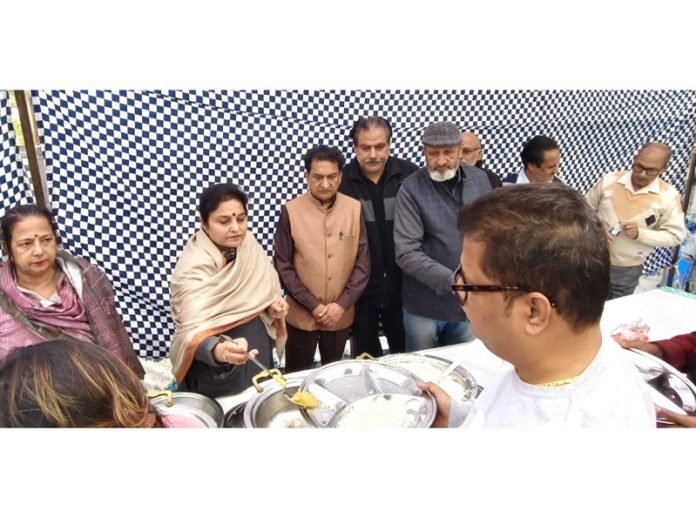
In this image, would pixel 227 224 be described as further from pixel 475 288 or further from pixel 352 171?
→ pixel 475 288

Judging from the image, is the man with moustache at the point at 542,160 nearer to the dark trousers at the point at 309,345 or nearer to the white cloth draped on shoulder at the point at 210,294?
the dark trousers at the point at 309,345

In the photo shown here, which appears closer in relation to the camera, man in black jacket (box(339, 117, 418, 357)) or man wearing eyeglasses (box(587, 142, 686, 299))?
man in black jacket (box(339, 117, 418, 357))

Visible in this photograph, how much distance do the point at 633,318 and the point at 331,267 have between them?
1.43m

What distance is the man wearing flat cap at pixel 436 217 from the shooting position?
2.10 meters

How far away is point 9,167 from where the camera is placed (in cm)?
204

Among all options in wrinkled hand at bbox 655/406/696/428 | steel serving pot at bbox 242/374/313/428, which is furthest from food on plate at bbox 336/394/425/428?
wrinkled hand at bbox 655/406/696/428

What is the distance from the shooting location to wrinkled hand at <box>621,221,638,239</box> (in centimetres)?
254

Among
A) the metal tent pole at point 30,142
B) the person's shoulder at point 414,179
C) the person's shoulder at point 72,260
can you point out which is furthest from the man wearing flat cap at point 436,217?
the metal tent pole at point 30,142

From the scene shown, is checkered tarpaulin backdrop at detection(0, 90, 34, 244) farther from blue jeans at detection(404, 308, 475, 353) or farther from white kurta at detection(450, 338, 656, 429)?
white kurta at detection(450, 338, 656, 429)

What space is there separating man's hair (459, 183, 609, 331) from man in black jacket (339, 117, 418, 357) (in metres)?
1.60

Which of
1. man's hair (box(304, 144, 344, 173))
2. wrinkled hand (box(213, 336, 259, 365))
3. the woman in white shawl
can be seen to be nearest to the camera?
wrinkled hand (box(213, 336, 259, 365))

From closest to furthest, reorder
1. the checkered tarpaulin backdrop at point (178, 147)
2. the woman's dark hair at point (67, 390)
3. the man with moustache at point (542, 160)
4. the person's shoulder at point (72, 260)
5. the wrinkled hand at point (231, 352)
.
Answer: the woman's dark hair at point (67, 390) → the wrinkled hand at point (231, 352) → the person's shoulder at point (72, 260) → the checkered tarpaulin backdrop at point (178, 147) → the man with moustache at point (542, 160)

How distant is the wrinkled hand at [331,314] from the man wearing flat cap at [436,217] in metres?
0.38

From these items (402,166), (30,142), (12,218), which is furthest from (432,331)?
(30,142)
